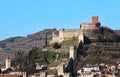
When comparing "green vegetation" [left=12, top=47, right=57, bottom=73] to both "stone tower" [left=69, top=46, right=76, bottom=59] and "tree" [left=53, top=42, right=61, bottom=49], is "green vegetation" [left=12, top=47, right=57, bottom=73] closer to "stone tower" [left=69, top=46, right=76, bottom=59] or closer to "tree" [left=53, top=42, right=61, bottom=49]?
"tree" [left=53, top=42, right=61, bottom=49]

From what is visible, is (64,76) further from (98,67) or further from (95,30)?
(95,30)

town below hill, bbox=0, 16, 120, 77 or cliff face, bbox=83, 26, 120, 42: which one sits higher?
cliff face, bbox=83, 26, 120, 42

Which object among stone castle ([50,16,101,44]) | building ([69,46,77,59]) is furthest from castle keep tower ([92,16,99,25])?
building ([69,46,77,59])

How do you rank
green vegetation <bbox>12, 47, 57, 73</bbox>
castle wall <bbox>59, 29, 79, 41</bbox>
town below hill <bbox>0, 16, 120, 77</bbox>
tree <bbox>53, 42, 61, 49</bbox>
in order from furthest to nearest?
1. castle wall <bbox>59, 29, 79, 41</bbox>
2. tree <bbox>53, 42, 61, 49</bbox>
3. green vegetation <bbox>12, 47, 57, 73</bbox>
4. town below hill <bbox>0, 16, 120, 77</bbox>

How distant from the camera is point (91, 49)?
4412 inches

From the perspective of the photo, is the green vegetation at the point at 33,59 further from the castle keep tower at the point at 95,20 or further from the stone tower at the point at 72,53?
the castle keep tower at the point at 95,20

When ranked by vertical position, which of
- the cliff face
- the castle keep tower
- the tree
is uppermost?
the castle keep tower

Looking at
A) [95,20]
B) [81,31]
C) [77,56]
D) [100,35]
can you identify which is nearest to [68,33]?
[81,31]

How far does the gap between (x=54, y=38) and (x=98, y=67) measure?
60.7ft

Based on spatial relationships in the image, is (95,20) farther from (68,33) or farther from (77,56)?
(77,56)

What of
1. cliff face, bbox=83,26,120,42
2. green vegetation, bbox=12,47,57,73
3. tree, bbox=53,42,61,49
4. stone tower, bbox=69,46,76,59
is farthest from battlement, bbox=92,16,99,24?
stone tower, bbox=69,46,76,59

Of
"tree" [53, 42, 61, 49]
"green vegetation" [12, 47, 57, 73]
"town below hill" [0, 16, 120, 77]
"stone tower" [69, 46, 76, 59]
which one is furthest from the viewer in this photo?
"tree" [53, 42, 61, 49]

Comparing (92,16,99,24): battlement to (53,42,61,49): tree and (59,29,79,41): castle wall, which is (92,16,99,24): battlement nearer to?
(59,29,79,41): castle wall

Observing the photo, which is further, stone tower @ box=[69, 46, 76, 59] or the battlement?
the battlement
